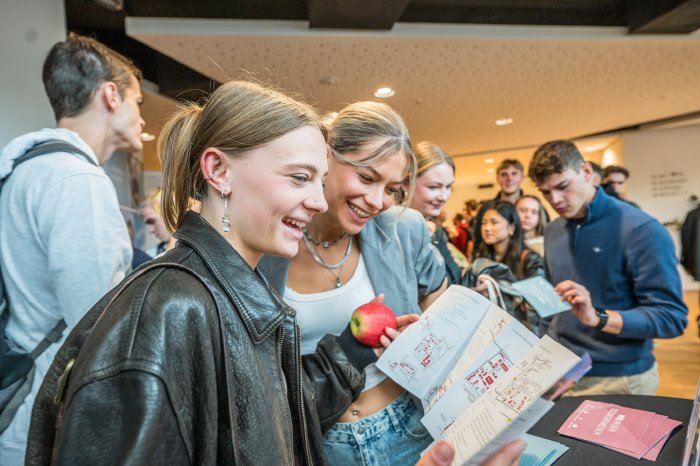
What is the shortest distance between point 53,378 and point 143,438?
0.24m

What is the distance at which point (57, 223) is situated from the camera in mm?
1288

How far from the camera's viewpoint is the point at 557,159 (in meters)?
2.15

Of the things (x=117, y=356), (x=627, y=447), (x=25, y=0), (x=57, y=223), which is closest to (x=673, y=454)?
(x=627, y=447)

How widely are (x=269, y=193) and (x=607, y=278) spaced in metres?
1.82

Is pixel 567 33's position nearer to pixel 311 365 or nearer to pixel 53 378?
pixel 311 365

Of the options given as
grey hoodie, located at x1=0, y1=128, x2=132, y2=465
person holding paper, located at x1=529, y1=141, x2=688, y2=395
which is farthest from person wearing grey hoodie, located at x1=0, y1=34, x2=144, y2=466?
person holding paper, located at x1=529, y1=141, x2=688, y2=395

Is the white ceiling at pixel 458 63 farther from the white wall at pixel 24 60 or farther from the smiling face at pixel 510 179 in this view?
the smiling face at pixel 510 179

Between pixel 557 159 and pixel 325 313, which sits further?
pixel 557 159

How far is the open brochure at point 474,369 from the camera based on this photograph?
63 centimetres

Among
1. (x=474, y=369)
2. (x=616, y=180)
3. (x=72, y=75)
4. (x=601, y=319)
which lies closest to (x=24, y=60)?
(x=72, y=75)

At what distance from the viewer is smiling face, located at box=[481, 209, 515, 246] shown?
332 centimetres

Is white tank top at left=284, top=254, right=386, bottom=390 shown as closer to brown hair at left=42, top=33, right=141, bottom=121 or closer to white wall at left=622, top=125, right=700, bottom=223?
brown hair at left=42, top=33, right=141, bottom=121

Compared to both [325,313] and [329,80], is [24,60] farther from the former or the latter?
[329,80]

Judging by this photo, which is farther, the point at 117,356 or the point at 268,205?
the point at 268,205
